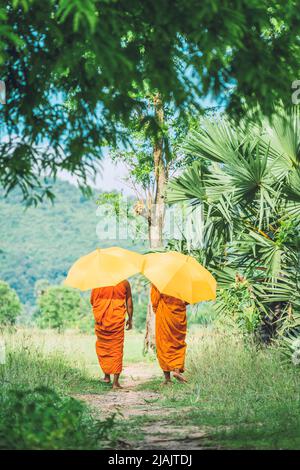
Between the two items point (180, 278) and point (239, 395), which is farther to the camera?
point (180, 278)

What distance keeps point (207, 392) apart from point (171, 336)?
1.63 metres

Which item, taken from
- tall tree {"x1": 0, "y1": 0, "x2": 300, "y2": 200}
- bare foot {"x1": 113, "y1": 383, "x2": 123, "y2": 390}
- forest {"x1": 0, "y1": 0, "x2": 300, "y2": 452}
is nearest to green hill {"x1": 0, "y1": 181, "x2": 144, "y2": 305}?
forest {"x1": 0, "y1": 0, "x2": 300, "y2": 452}

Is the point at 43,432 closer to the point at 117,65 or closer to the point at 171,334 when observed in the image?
the point at 117,65

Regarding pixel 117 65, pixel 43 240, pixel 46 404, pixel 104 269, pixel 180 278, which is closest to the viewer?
pixel 117 65

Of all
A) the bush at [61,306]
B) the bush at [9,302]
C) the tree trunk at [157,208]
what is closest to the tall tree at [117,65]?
the tree trunk at [157,208]

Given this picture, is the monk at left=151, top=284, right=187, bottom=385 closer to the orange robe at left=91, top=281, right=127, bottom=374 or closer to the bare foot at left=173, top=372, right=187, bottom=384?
the bare foot at left=173, top=372, right=187, bottom=384

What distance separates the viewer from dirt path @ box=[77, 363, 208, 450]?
7.46 m

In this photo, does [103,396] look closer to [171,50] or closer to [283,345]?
[283,345]

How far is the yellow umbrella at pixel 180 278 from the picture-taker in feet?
38.4

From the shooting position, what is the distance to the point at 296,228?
41.6 ft

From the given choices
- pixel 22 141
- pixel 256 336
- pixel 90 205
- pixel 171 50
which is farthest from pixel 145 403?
pixel 90 205

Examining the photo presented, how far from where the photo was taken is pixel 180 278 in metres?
11.8

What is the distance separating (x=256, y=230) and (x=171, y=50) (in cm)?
679

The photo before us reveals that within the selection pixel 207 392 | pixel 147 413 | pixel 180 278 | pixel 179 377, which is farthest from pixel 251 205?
pixel 147 413
